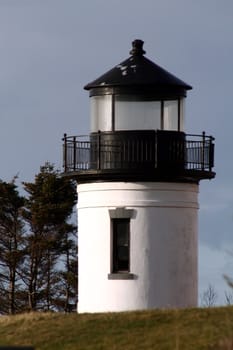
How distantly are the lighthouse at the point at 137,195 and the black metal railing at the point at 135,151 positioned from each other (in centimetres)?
2

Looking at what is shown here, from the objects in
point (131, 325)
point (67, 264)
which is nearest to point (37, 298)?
point (67, 264)

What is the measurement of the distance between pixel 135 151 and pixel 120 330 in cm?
455

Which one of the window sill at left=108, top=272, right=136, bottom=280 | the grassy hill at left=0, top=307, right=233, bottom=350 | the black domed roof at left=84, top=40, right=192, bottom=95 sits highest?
the black domed roof at left=84, top=40, right=192, bottom=95

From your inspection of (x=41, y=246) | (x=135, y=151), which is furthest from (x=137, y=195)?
(x=41, y=246)

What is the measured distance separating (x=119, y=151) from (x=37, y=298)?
12.5 m

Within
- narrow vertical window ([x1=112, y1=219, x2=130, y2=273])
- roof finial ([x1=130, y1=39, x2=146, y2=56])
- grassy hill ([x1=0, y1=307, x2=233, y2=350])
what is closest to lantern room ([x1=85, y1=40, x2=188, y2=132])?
roof finial ([x1=130, y1=39, x2=146, y2=56])

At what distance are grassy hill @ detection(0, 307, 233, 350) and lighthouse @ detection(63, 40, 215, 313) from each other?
4.81ft

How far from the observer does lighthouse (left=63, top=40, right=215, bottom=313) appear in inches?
1104

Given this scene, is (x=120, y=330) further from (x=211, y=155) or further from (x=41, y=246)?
(x=41, y=246)

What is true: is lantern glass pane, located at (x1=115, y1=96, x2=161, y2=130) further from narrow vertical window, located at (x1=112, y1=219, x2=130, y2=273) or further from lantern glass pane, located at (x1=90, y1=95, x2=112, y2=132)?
narrow vertical window, located at (x1=112, y1=219, x2=130, y2=273)

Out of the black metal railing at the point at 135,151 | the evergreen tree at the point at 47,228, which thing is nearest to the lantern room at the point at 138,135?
the black metal railing at the point at 135,151

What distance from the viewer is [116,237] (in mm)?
28234

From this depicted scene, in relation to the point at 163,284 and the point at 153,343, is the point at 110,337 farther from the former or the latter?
the point at 163,284

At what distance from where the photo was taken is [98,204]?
1113 inches
